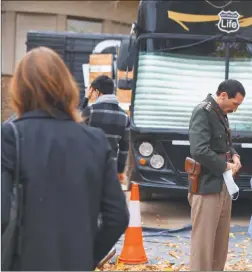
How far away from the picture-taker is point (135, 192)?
623 centimetres

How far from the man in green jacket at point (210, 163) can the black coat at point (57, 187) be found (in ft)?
7.37

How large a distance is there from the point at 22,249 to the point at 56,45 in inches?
419

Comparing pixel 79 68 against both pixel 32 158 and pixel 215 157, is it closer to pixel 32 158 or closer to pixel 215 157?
pixel 215 157

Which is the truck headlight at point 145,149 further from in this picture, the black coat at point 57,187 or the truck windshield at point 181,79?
the black coat at point 57,187

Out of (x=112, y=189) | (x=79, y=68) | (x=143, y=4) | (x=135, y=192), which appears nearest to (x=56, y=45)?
(x=79, y=68)

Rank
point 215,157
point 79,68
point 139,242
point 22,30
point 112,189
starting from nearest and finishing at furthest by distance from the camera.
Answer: point 112,189 → point 215,157 → point 139,242 → point 79,68 → point 22,30

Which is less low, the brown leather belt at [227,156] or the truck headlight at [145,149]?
the brown leather belt at [227,156]

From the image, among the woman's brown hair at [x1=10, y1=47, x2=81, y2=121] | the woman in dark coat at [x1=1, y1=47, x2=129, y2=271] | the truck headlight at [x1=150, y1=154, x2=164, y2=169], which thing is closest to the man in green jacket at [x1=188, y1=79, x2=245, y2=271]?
the woman in dark coat at [x1=1, y1=47, x2=129, y2=271]

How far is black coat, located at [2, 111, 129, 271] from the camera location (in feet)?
8.49

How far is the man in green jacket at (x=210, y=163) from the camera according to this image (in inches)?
191

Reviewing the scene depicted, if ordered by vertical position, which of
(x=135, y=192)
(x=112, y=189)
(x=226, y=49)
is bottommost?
(x=135, y=192)

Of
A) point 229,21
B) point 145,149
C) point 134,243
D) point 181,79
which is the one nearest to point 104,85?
point 134,243

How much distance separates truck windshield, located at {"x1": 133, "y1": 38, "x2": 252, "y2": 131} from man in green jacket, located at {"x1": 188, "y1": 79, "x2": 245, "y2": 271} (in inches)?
125

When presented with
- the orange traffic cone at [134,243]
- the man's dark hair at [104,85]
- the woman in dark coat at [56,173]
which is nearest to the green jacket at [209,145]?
the orange traffic cone at [134,243]
